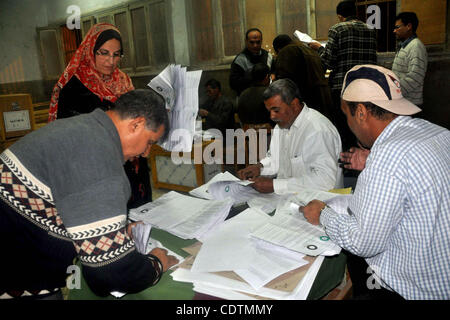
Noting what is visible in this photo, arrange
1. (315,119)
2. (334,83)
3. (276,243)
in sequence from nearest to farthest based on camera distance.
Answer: (276,243), (315,119), (334,83)

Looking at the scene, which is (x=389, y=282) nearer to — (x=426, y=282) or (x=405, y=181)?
(x=426, y=282)

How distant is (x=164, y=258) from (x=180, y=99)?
1.00m

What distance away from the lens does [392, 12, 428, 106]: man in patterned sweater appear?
12.0ft

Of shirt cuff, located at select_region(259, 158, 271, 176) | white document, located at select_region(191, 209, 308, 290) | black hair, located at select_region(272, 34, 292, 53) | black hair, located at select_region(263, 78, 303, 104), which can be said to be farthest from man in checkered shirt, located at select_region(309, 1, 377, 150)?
white document, located at select_region(191, 209, 308, 290)

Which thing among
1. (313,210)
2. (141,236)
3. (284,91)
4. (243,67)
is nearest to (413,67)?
(243,67)

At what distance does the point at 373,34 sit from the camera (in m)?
3.44

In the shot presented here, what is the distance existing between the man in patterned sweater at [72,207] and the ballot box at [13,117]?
8.66 ft

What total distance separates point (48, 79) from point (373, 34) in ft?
26.5

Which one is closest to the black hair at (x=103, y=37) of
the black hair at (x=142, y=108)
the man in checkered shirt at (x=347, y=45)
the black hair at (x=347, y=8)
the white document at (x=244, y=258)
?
the black hair at (x=142, y=108)

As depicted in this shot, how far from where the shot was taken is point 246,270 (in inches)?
41.3

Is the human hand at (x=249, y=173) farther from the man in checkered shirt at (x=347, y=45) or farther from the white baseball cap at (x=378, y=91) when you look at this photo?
the man in checkered shirt at (x=347, y=45)

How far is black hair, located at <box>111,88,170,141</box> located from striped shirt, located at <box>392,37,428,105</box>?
3.35 metres

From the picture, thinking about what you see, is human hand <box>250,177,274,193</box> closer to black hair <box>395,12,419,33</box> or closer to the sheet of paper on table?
the sheet of paper on table
